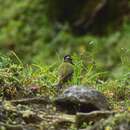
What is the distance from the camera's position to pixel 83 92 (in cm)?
561

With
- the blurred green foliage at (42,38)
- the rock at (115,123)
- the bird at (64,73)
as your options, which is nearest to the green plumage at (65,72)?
the bird at (64,73)

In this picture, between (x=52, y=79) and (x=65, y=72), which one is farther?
(x=52, y=79)

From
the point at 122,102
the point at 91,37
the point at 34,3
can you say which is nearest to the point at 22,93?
the point at 122,102

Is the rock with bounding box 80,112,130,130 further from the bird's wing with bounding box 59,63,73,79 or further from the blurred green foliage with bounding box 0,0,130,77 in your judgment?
the blurred green foliage with bounding box 0,0,130,77

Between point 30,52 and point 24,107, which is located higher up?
point 30,52

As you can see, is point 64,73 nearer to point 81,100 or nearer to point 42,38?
point 81,100

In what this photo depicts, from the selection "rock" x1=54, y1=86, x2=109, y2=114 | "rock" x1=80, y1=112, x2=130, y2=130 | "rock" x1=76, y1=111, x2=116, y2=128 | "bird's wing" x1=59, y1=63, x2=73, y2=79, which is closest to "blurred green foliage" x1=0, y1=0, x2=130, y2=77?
"bird's wing" x1=59, y1=63, x2=73, y2=79

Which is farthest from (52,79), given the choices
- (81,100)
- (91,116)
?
(91,116)

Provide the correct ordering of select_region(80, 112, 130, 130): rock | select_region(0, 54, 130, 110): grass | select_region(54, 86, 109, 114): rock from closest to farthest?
select_region(80, 112, 130, 130): rock
select_region(54, 86, 109, 114): rock
select_region(0, 54, 130, 110): grass

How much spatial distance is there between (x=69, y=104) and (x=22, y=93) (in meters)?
0.60

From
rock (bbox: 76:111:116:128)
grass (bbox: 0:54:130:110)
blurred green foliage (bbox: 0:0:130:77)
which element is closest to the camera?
rock (bbox: 76:111:116:128)

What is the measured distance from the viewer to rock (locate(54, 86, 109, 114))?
5.59 meters

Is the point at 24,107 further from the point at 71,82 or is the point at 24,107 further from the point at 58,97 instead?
the point at 71,82

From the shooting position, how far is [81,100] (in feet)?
18.3
